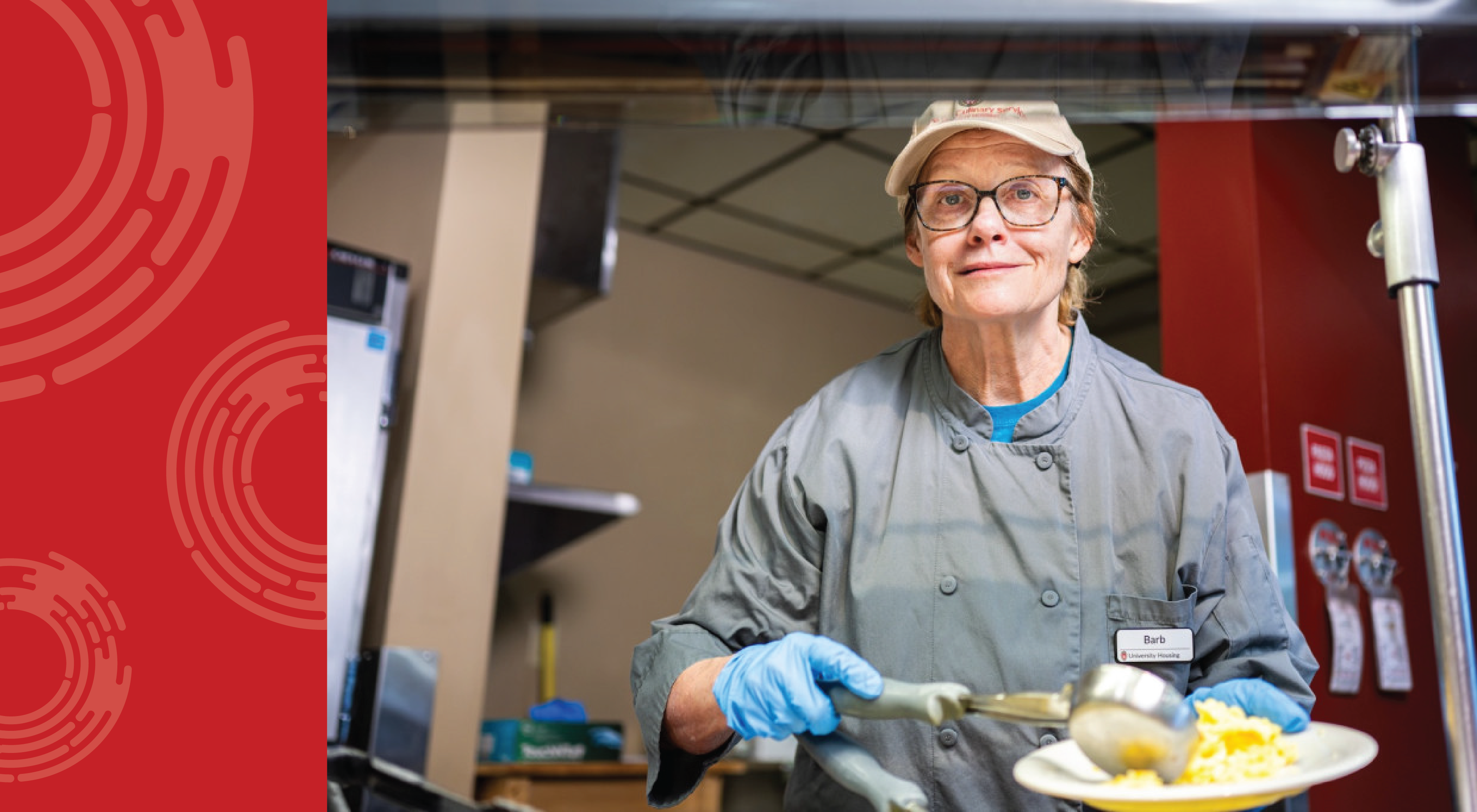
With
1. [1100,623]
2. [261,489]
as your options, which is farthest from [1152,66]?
[261,489]

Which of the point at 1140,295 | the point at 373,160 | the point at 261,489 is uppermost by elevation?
the point at 373,160

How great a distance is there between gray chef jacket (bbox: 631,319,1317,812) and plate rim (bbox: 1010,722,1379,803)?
0.41 ft

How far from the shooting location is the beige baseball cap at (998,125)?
2.58ft

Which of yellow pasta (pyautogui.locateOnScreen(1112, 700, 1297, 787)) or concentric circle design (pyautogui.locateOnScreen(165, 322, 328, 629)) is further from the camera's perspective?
concentric circle design (pyautogui.locateOnScreen(165, 322, 328, 629))

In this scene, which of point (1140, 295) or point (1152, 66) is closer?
point (1152, 66)

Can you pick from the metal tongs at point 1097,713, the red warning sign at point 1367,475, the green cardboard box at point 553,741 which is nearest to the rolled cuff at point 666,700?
the metal tongs at point 1097,713

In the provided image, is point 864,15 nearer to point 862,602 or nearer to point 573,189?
point 862,602

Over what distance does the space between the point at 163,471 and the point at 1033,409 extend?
0.63 meters

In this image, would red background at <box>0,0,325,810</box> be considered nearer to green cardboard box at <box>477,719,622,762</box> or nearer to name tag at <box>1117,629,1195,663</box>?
name tag at <box>1117,629,1195,663</box>

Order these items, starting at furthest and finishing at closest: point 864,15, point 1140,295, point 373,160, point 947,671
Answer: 1. point 373,160
2. point 1140,295
3. point 947,671
4. point 864,15

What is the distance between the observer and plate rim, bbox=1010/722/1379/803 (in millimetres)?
597

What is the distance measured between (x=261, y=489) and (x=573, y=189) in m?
1.91

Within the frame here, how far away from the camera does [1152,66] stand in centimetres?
74

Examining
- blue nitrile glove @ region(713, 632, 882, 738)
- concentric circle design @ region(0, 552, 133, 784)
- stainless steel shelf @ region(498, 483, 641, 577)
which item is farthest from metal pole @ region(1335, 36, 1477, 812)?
stainless steel shelf @ region(498, 483, 641, 577)
